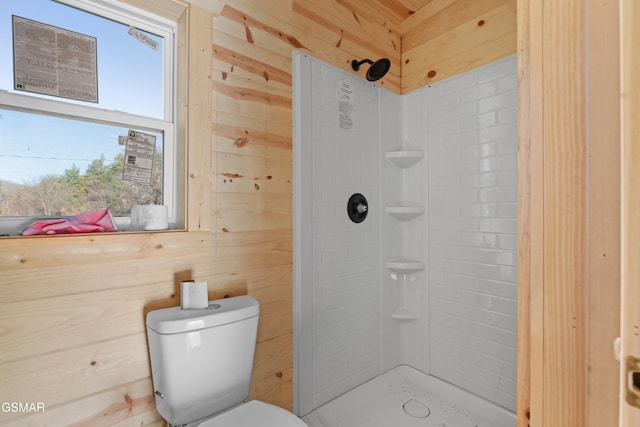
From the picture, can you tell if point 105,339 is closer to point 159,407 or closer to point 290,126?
point 159,407

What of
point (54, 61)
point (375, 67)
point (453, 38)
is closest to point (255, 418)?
point (54, 61)

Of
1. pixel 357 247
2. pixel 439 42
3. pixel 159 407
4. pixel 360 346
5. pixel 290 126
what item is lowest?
pixel 360 346

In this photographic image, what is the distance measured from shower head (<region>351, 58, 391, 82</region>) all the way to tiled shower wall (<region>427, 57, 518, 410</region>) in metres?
0.42

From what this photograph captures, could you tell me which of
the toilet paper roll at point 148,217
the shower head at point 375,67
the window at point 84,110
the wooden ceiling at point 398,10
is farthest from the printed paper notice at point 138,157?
the wooden ceiling at point 398,10

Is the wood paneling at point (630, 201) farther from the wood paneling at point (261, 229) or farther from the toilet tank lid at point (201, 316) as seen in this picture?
the toilet tank lid at point (201, 316)

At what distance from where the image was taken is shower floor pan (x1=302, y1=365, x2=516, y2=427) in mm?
1561

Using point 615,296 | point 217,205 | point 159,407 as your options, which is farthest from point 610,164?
point 159,407

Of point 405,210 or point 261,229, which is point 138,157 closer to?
point 261,229

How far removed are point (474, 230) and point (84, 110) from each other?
6.33 feet

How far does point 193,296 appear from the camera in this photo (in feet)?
3.70

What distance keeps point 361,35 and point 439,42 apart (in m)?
0.51

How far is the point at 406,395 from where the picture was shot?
1790mm

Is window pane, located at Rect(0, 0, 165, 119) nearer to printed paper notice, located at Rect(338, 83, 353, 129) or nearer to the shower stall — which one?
the shower stall

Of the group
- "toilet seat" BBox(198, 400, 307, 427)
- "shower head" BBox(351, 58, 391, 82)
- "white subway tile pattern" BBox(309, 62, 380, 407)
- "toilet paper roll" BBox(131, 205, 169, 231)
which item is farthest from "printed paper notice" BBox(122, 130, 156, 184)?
"shower head" BBox(351, 58, 391, 82)
